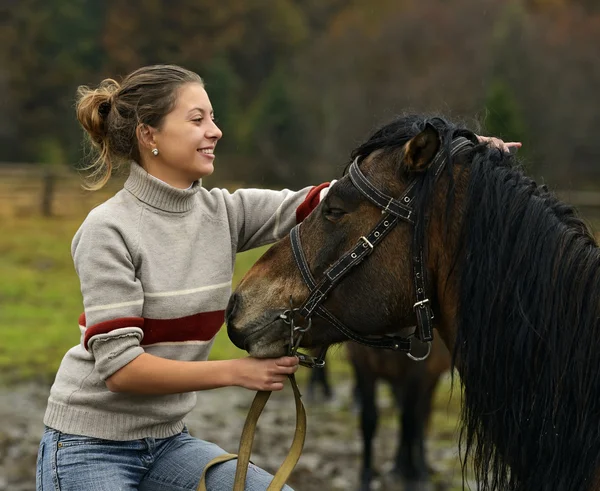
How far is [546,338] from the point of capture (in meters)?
2.18

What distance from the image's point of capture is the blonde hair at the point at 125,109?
2623mm

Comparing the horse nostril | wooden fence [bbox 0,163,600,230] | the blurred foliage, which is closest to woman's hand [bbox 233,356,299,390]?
the horse nostril

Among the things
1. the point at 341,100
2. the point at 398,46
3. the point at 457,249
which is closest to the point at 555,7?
the point at 398,46

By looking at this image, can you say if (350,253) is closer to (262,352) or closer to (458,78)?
(262,352)

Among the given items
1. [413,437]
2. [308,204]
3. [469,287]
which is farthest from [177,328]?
[413,437]

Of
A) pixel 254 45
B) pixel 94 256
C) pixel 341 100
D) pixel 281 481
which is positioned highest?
pixel 254 45

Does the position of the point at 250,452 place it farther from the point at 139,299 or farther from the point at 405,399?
the point at 405,399

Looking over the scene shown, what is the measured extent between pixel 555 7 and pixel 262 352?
26.4m

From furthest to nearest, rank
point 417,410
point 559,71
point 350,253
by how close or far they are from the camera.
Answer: point 559,71
point 417,410
point 350,253

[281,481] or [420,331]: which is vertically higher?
[420,331]

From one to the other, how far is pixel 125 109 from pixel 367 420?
4.17 m

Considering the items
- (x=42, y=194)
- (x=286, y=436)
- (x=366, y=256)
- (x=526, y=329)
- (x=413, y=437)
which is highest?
(x=42, y=194)

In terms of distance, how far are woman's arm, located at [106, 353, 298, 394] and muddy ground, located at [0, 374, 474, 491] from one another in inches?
129

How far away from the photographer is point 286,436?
6.95 metres
